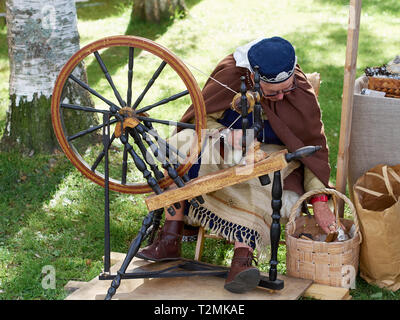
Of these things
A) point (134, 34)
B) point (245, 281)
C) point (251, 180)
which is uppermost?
point (134, 34)

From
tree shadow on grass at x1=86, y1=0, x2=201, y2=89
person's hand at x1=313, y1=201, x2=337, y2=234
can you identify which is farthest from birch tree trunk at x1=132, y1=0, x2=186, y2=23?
person's hand at x1=313, y1=201, x2=337, y2=234

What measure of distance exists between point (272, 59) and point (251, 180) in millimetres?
709

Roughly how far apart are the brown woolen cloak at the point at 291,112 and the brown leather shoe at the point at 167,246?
0.61 m

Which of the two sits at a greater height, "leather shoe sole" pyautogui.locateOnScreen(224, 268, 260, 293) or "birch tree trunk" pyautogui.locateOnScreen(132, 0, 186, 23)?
"birch tree trunk" pyautogui.locateOnScreen(132, 0, 186, 23)

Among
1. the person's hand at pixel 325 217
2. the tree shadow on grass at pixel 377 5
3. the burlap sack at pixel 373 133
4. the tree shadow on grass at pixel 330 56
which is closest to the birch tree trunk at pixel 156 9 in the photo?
the tree shadow on grass at pixel 330 56

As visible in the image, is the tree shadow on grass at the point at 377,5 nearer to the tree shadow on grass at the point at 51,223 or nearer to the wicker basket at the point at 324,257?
the tree shadow on grass at the point at 51,223

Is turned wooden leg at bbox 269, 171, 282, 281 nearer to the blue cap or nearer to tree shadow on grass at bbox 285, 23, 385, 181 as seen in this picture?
the blue cap

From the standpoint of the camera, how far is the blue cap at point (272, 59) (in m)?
3.08

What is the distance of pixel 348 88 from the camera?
3.48m

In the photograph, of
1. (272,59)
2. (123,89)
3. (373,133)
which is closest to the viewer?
(272,59)

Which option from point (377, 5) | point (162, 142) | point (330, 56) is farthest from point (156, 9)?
point (162, 142)

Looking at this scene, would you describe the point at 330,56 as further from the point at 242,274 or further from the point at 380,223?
the point at 242,274

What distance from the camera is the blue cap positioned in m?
3.08

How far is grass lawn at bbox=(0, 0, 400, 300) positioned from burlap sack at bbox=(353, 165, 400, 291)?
0.11 metres
